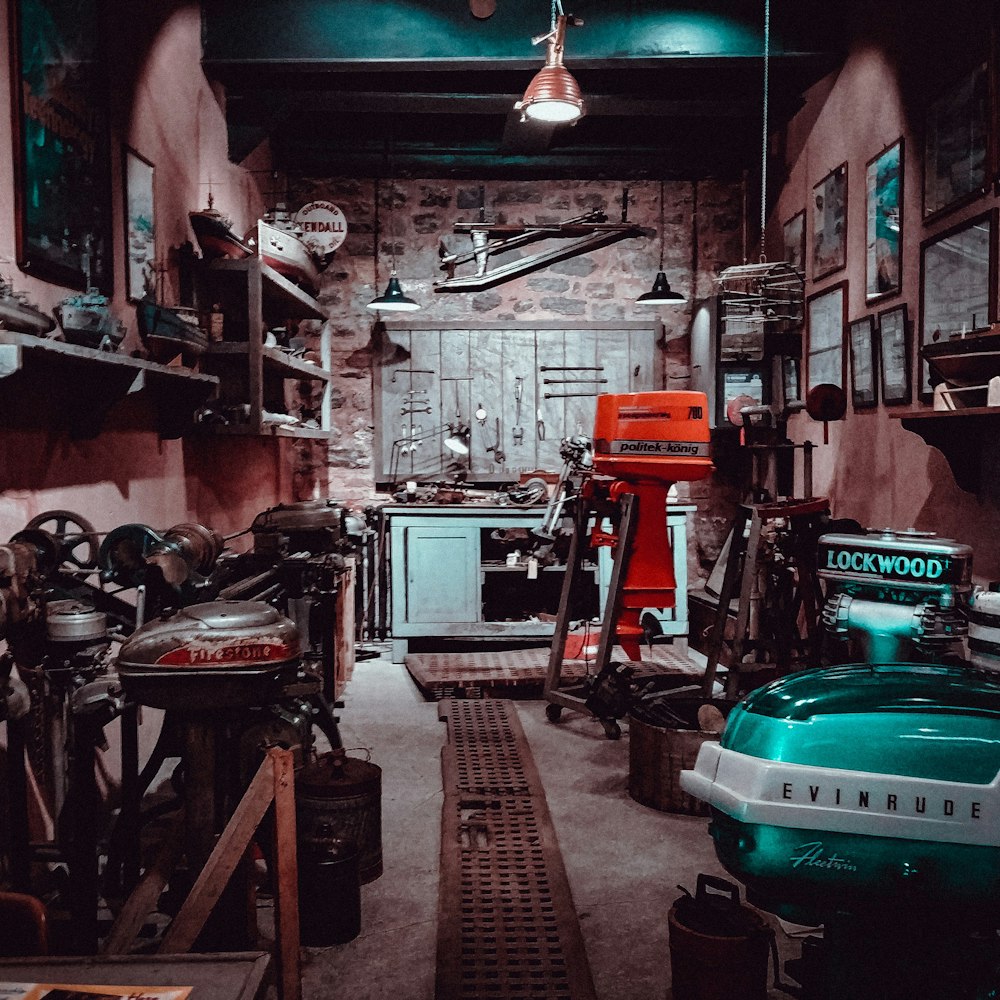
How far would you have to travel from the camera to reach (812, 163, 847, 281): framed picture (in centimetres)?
497

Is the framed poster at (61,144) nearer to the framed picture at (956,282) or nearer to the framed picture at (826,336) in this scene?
the framed picture at (956,282)

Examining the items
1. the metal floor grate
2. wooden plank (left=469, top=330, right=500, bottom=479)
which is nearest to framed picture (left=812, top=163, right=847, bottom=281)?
wooden plank (left=469, top=330, right=500, bottom=479)

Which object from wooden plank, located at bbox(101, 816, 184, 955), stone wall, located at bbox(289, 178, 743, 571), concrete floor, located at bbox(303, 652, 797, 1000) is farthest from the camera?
stone wall, located at bbox(289, 178, 743, 571)

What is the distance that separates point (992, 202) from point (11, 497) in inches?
151

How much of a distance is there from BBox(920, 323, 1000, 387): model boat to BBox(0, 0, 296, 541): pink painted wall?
310 cm

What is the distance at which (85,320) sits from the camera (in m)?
2.85

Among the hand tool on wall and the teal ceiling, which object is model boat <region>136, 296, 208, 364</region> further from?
the hand tool on wall

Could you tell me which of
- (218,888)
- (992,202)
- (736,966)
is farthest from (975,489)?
(218,888)

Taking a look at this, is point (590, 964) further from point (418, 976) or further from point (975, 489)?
point (975, 489)

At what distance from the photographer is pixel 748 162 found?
683 cm

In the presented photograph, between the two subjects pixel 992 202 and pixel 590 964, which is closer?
pixel 590 964

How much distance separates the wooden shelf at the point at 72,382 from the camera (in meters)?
2.62

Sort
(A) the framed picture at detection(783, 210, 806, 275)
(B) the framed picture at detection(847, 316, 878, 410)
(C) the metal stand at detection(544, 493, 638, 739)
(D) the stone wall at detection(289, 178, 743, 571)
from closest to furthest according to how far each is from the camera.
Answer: (C) the metal stand at detection(544, 493, 638, 739) → (B) the framed picture at detection(847, 316, 878, 410) → (A) the framed picture at detection(783, 210, 806, 275) → (D) the stone wall at detection(289, 178, 743, 571)

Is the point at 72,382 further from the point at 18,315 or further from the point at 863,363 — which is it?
the point at 863,363
